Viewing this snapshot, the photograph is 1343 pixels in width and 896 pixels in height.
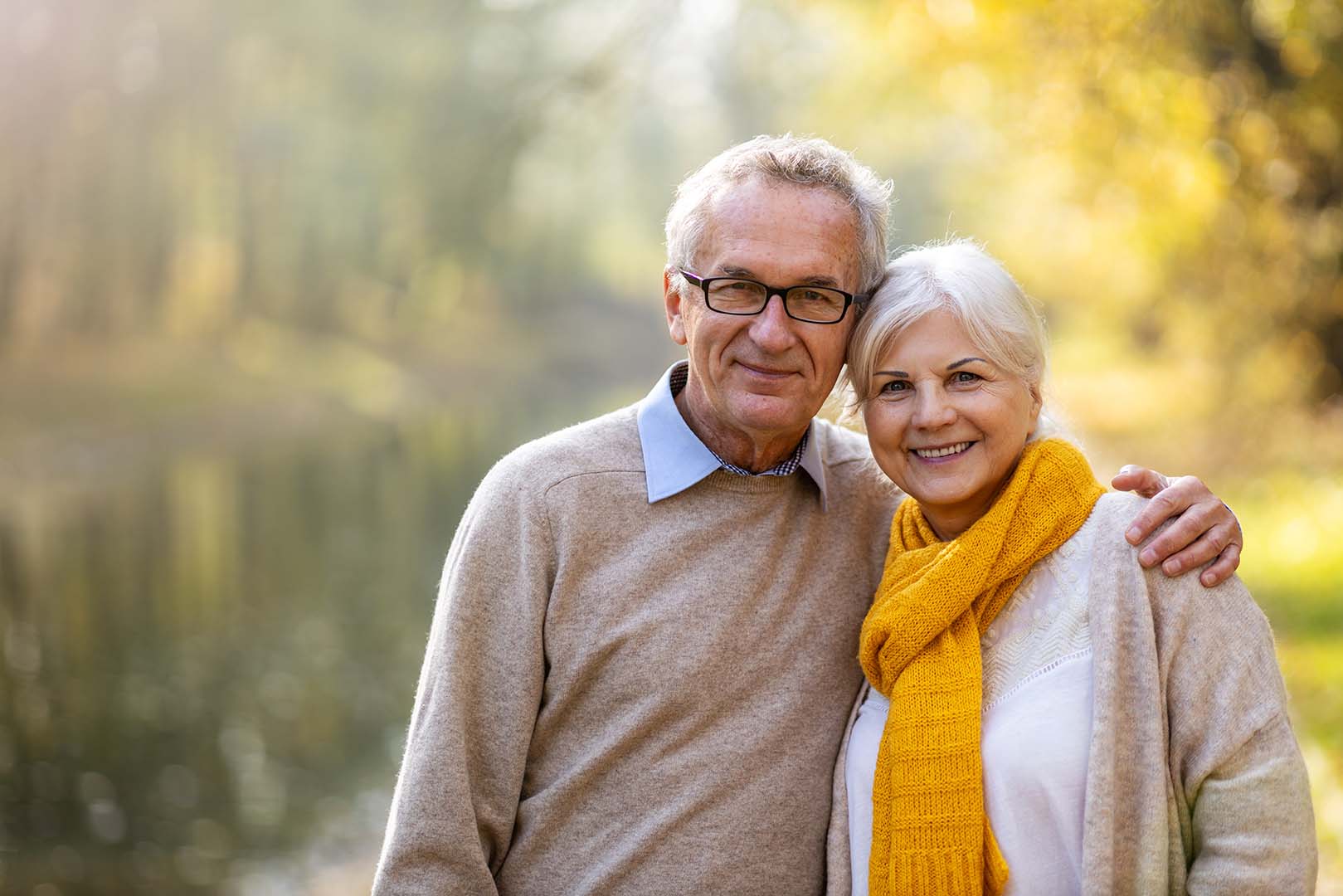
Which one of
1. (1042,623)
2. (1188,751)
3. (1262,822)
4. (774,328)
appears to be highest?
(774,328)

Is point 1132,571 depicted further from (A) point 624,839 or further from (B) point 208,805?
(B) point 208,805

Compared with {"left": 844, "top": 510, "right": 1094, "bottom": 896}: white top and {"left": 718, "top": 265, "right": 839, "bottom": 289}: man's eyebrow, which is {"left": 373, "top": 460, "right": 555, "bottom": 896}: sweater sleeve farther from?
{"left": 844, "top": 510, "right": 1094, "bottom": 896}: white top

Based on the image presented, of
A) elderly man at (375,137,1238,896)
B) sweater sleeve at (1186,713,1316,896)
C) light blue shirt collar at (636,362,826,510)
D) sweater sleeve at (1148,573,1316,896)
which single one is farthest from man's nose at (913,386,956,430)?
sweater sleeve at (1186,713,1316,896)

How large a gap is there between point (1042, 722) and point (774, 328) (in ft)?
3.19

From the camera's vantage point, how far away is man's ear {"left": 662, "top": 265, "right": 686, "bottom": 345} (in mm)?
3047

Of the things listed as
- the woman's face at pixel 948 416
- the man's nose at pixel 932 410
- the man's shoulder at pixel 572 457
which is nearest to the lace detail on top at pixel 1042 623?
the woman's face at pixel 948 416

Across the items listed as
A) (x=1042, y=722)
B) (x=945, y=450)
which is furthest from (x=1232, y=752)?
(x=945, y=450)

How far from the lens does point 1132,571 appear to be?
249 centimetres

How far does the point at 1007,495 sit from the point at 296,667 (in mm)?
7268

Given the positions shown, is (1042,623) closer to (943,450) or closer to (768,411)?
(943,450)

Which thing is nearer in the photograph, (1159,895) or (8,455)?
(1159,895)

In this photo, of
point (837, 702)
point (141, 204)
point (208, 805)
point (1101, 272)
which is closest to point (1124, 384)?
point (1101, 272)

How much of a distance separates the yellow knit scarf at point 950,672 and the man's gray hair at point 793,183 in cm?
59

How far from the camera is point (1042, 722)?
2512mm
